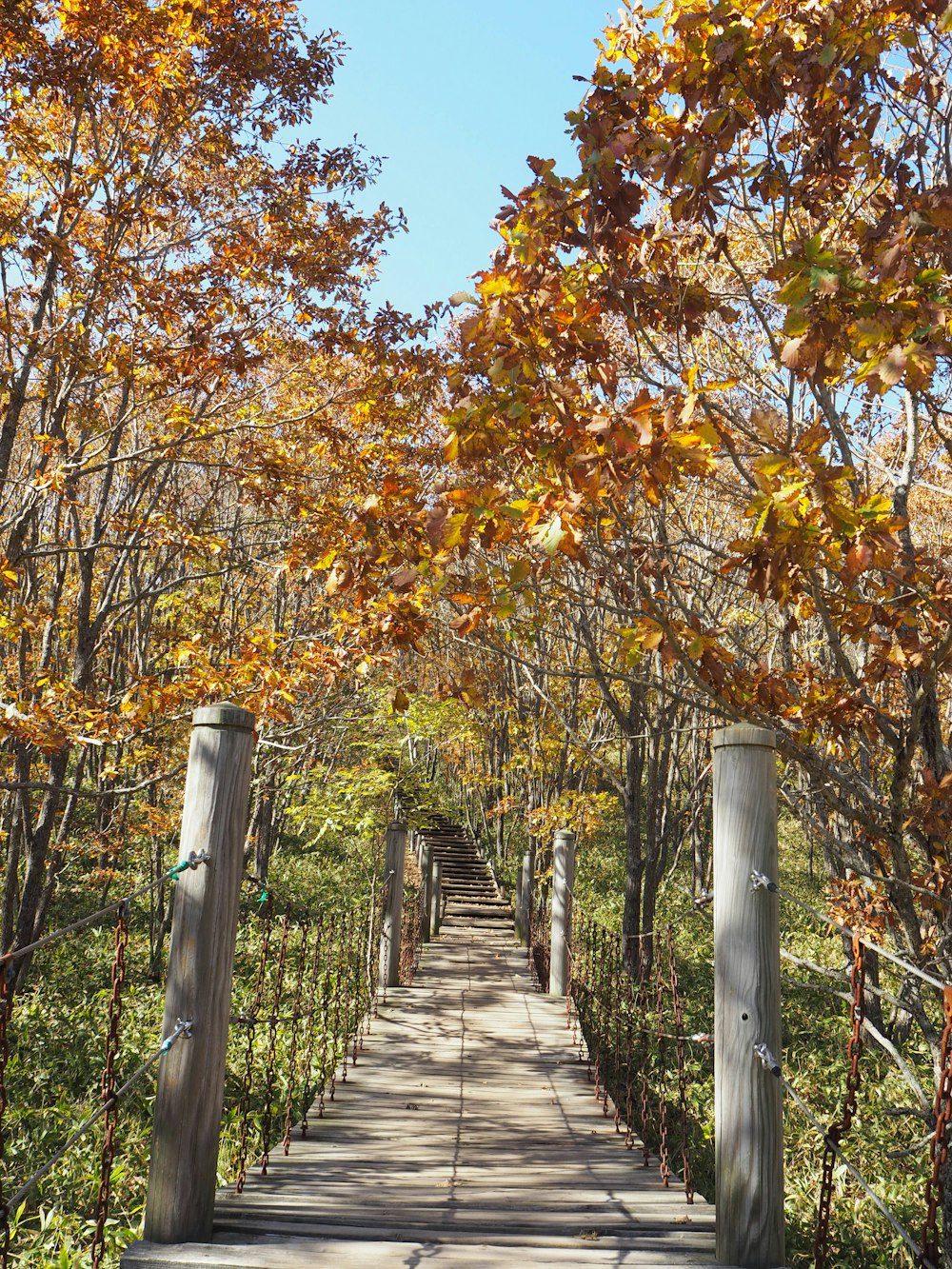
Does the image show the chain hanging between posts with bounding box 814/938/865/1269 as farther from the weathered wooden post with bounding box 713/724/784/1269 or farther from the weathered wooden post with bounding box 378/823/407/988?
the weathered wooden post with bounding box 378/823/407/988

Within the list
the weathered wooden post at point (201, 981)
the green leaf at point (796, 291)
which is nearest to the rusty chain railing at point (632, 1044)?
the weathered wooden post at point (201, 981)

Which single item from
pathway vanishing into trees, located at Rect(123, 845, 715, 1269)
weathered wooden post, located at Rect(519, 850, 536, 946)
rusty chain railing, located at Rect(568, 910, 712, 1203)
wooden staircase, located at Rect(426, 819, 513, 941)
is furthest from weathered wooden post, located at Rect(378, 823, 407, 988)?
wooden staircase, located at Rect(426, 819, 513, 941)

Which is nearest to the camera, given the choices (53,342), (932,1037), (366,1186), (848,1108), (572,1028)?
(848,1108)

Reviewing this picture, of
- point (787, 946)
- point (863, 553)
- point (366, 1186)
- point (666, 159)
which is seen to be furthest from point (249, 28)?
point (787, 946)

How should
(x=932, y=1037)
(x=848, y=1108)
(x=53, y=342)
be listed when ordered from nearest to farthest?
1. (x=848, y=1108)
2. (x=932, y=1037)
3. (x=53, y=342)

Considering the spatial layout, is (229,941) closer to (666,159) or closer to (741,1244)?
(741,1244)

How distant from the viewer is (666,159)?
355 centimetres

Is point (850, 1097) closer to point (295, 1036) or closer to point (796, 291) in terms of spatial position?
point (796, 291)

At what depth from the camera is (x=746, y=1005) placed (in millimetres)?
2768

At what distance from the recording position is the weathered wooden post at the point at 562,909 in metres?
9.55

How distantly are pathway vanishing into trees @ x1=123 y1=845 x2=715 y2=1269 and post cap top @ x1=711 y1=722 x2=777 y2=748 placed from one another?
158cm

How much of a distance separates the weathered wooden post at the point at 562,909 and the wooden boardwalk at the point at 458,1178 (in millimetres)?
958

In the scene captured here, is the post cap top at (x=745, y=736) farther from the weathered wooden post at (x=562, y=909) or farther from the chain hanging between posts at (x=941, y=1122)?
the weathered wooden post at (x=562, y=909)

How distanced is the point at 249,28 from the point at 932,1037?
8.50 meters
